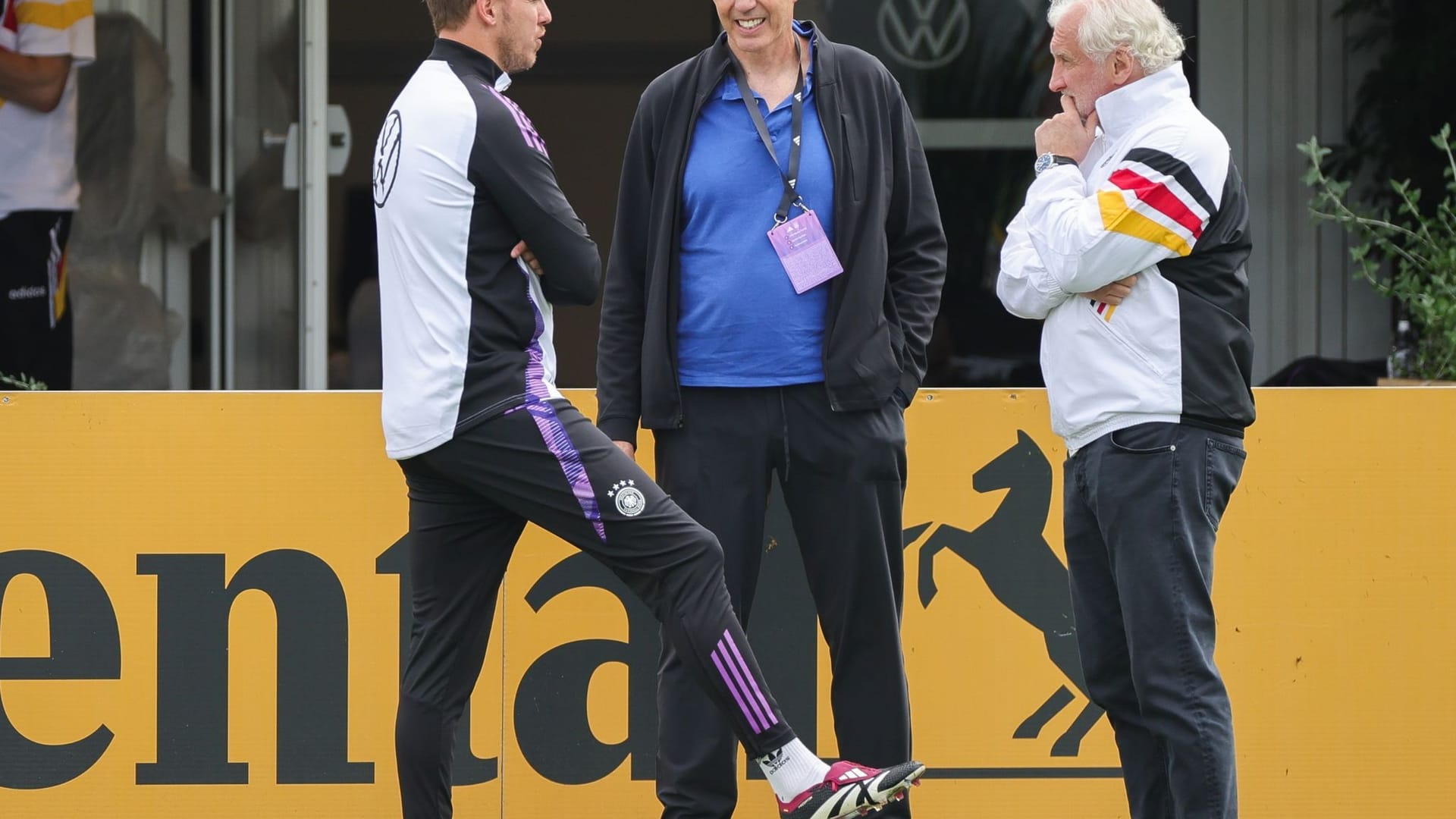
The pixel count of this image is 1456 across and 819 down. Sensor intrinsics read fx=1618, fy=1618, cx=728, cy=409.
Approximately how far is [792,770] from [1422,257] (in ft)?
11.9

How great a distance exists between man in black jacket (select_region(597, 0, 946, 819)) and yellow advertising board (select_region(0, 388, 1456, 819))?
485 mm

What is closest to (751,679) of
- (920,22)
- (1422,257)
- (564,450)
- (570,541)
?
(570,541)

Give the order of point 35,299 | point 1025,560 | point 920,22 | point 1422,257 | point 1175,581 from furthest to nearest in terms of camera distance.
→ point 920,22
point 35,299
point 1422,257
point 1025,560
point 1175,581

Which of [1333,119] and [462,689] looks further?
[1333,119]

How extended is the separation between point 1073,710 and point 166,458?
2.24m

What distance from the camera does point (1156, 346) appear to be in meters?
2.94

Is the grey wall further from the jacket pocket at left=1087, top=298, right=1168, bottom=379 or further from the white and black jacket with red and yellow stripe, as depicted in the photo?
the jacket pocket at left=1087, top=298, right=1168, bottom=379

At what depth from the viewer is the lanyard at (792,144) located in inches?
131

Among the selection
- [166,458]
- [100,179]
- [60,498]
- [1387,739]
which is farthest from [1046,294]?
[100,179]

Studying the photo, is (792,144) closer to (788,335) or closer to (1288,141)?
(788,335)

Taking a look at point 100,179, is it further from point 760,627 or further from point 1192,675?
point 1192,675

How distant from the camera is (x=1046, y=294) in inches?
120

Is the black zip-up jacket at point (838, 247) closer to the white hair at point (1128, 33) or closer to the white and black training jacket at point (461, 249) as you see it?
the white and black training jacket at point (461, 249)

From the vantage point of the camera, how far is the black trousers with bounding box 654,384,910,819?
10.9 feet
